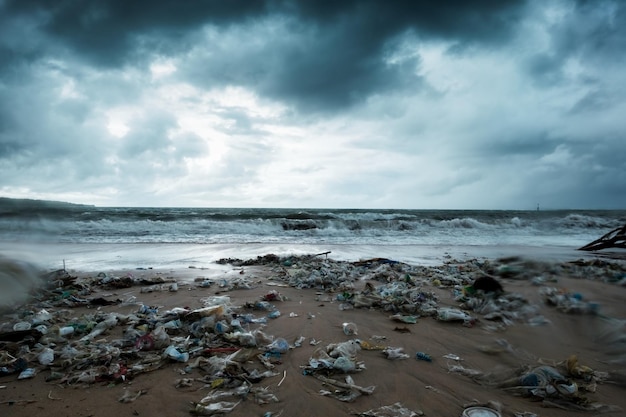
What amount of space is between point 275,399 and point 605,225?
30043 mm

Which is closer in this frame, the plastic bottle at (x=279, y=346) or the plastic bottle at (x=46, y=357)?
the plastic bottle at (x=46, y=357)

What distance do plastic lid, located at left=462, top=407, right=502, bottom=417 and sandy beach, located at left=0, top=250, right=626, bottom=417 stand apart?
6 centimetres

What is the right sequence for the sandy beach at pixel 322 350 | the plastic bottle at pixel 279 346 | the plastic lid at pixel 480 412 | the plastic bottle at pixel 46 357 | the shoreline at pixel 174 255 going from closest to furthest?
the plastic lid at pixel 480 412 → the sandy beach at pixel 322 350 → the plastic bottle at pixel 46 357 → the plastic bottle at pixel 279 346 → the shoreline at pixel 174 255

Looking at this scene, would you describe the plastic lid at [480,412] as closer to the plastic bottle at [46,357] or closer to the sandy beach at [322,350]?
the sandy beach at [322,350]

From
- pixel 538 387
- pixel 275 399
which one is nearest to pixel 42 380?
pixel 275 399

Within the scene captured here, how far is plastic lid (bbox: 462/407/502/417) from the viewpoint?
238cm

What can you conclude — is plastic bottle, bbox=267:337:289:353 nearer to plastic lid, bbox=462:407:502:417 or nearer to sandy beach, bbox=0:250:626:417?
sandy beach, bbox=0:250:626:417

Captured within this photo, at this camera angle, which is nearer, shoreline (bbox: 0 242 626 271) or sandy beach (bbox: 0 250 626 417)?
sandy beach (bbox: 0 250 626 417)

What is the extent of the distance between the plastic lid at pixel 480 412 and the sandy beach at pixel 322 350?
6 cm

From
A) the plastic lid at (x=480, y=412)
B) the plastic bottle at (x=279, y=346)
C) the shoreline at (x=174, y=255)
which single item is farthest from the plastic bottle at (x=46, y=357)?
the shoreline at (x=174, y=255)

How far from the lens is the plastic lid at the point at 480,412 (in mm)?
2381

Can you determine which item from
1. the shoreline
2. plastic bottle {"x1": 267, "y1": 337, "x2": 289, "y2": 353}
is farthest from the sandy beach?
the shoreline

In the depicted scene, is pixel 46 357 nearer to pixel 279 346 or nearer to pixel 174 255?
pixel 279 346

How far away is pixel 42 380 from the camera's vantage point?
289 centimetres
